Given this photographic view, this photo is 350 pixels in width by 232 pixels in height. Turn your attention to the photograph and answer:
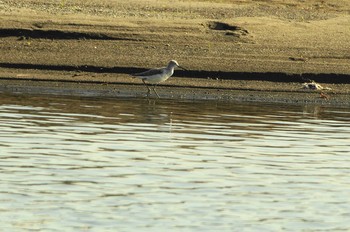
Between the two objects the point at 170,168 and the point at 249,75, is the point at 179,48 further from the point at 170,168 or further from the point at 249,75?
the point at 170,168

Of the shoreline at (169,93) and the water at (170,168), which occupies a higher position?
the shoreline at (169,93)

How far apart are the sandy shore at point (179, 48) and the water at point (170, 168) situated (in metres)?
1.95

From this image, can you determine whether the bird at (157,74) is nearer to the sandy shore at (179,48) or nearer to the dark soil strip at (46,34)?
the sandy shore at (179,48)

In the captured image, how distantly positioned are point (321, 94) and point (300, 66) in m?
1.45

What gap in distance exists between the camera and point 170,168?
461 inches

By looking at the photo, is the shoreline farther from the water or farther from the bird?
the water

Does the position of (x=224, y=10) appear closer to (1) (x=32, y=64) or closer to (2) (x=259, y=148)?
(1) (x=32, y=64)

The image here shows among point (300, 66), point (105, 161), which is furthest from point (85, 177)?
point (300, 66)

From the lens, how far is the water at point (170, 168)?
9516 millimetres

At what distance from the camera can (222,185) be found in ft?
35.8

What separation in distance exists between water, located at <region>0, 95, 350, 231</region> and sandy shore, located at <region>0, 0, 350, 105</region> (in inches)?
76.8

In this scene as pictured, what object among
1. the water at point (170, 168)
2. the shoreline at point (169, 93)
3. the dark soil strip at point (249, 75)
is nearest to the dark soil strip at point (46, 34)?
the dark soil strip at point (249, 75)

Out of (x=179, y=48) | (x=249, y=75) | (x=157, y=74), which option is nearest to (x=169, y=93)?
(x=157, y=74)

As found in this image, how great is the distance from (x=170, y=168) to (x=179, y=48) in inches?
379
